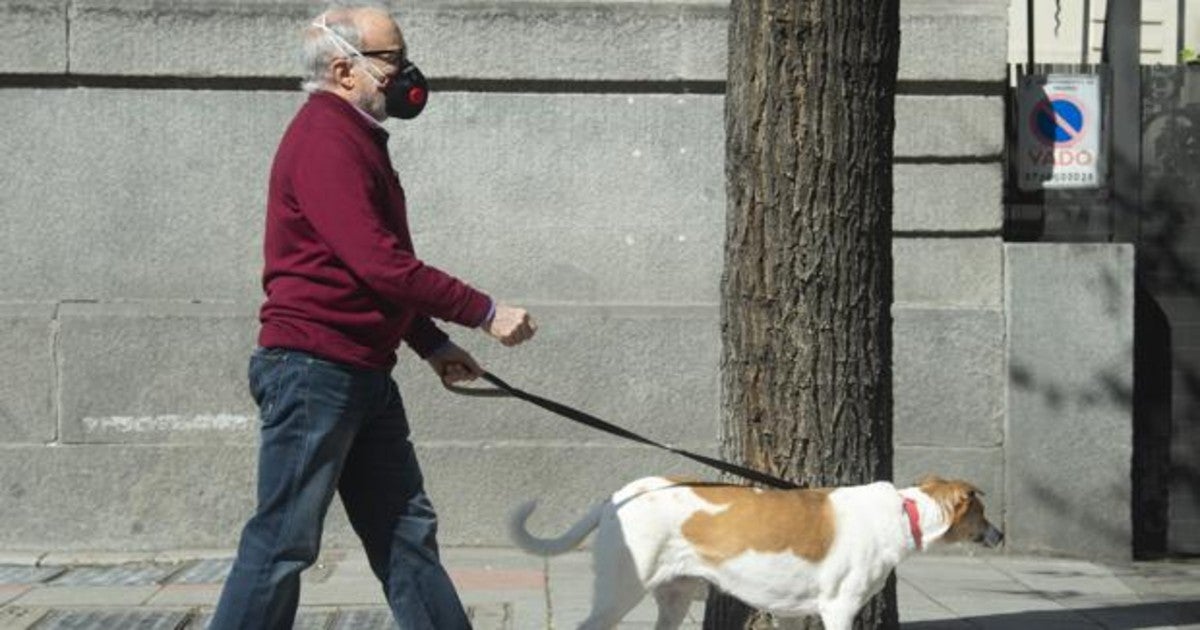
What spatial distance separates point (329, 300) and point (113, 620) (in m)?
2.63

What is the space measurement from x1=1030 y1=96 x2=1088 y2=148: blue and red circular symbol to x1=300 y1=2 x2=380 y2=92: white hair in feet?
16.2

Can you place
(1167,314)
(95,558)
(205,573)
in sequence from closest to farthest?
(205,573), (95,558), (1167,314)

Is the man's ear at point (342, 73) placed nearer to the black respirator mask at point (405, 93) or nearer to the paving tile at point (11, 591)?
the black respirator mask at point (405, 93)

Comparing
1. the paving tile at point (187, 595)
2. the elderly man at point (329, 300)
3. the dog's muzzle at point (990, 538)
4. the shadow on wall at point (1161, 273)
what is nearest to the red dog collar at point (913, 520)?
the dog's muzzle at point (990, 538)

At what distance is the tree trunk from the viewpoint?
5570 millimetres

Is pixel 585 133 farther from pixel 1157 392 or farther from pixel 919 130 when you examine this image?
pixel 1157 392

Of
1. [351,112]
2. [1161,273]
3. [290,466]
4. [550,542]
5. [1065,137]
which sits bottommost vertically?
[550,542]

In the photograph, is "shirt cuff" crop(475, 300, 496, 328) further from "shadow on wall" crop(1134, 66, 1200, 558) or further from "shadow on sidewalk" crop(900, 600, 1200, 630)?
"shadow on wall" crop(1134, 66, 1200, 558)

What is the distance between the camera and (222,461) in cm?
831

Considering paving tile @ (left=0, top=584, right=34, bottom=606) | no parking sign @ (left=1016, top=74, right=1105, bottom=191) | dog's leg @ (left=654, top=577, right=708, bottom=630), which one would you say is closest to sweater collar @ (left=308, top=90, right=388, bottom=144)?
dog's leg @ (left=654, top=577, right=708, bottom=630)

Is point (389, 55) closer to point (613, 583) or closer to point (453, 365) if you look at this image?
point (453, 365)

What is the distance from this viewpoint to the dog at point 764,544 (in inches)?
200

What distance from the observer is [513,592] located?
24.0 feet

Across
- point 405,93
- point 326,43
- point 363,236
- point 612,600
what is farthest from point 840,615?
point 326,43
